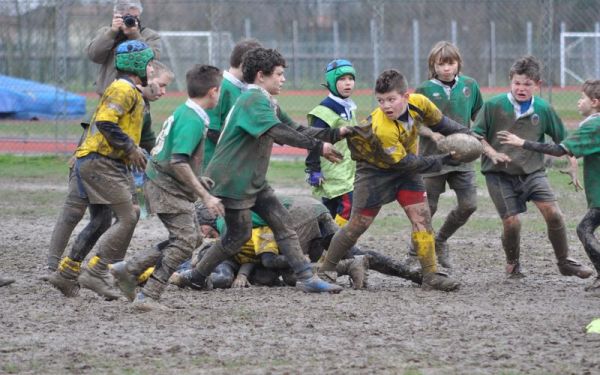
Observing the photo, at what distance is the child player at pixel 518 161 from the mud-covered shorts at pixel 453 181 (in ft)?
1.85

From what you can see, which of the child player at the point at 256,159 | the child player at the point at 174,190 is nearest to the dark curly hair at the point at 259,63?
the child player at the point at 256,159

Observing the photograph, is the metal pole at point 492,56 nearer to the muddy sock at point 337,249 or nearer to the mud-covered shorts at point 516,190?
the mud-covered shorts at point 516,190

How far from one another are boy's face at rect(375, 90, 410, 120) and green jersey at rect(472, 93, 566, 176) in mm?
1070

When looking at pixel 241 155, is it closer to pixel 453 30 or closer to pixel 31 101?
pixel 31 101

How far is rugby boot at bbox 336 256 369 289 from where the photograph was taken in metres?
8.13

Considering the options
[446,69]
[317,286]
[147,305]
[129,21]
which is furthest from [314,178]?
[147,305]

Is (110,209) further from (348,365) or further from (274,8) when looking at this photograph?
(274,8)

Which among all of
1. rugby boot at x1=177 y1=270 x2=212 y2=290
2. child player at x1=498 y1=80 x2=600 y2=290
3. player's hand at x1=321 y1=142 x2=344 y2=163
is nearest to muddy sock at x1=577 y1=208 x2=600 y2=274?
child player at x1=498 y1=80 x2=600 y2=290

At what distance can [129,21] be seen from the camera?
896 cm

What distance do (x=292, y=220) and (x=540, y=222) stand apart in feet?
15.1

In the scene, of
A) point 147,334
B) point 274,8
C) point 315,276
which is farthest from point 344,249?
point 274,8

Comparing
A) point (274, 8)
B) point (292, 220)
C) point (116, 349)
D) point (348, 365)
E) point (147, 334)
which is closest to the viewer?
point (348, 365)

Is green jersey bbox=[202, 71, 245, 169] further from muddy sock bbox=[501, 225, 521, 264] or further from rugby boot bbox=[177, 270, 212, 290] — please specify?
muddy sock bbox=[501, 225, 521, 264]

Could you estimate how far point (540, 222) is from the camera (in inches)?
476
